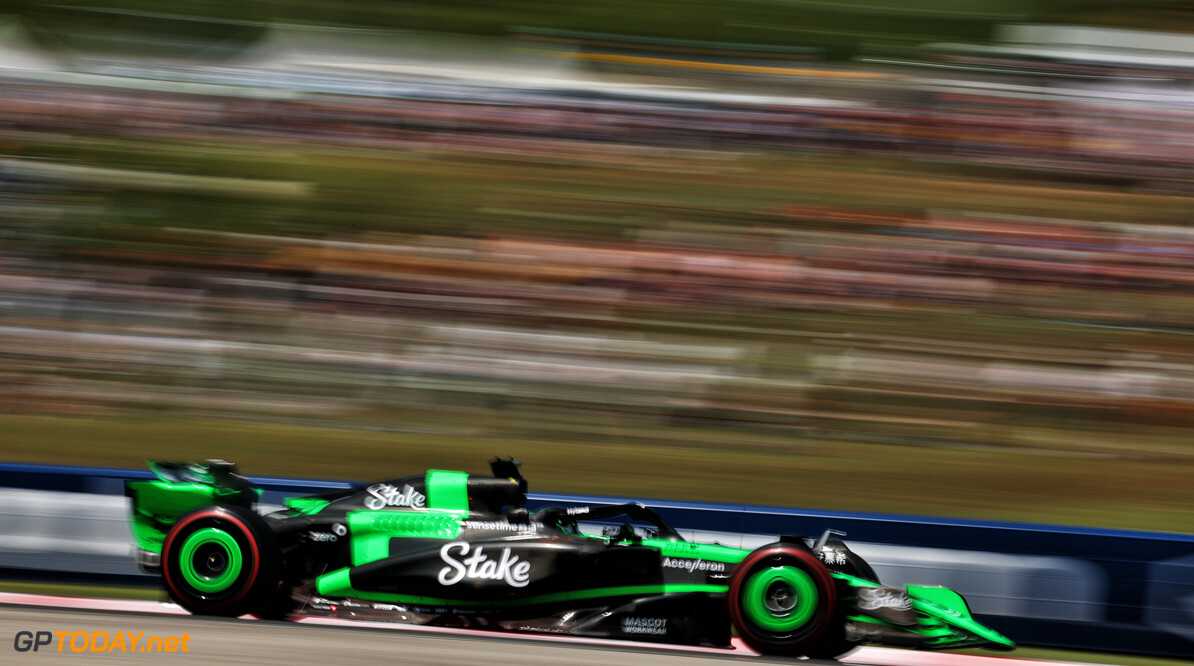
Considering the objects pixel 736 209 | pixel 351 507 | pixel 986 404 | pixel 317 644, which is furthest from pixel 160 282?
pixel 986 404

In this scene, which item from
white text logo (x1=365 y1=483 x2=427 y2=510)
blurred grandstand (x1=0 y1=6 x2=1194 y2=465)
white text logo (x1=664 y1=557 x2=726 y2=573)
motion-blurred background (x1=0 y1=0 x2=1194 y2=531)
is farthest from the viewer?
blurred grandstand (x1=0 y1=6 x2=1194 y2=465)

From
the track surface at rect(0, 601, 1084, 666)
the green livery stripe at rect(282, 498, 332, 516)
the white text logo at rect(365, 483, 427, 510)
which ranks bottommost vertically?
the track surface at rect(0, 601, 1084, 666)

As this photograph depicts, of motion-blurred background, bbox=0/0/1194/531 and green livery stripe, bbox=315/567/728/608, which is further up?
motion-blurred background, bbox=0/0/1194/531

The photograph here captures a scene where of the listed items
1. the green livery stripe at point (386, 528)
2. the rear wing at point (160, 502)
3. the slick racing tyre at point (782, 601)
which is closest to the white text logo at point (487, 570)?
the green livery stripe at point (386, 528)

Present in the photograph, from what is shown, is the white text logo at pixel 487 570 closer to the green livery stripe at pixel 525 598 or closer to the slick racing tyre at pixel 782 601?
the green livery stripe at pixel 525 598

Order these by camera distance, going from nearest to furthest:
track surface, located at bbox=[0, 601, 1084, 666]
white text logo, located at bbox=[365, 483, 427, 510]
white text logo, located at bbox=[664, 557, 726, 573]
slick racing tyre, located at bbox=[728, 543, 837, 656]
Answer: track surface, located at bbox=[0, 601, 1084, 666]
slick racing tyre, located at bbox=[728, 543, 837, 656]
white text logo, located at bbox=[664, 557, 726, 573]
white text logo, located at bbox=[365, 483, 427, 510]

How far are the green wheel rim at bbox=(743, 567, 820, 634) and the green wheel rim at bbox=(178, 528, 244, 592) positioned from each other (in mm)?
2407

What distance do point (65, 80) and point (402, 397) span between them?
5.86 metres

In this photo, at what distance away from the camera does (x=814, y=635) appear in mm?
5000

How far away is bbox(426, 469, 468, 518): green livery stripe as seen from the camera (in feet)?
17.4

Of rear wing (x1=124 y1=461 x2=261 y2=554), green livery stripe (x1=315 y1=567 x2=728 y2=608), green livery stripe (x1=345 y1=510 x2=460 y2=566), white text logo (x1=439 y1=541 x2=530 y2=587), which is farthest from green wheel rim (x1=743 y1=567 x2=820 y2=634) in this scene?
rear wing (x1=124 y1=461 x2=261 y2=554)

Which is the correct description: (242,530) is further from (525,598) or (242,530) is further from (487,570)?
(525,598)

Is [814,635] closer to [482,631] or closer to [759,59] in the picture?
[482,631]

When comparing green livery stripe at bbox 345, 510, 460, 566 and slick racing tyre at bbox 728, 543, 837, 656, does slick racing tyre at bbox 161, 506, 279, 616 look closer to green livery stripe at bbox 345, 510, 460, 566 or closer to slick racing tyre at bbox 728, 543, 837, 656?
green livery stripe at bbox 345, 510, 460, 566
